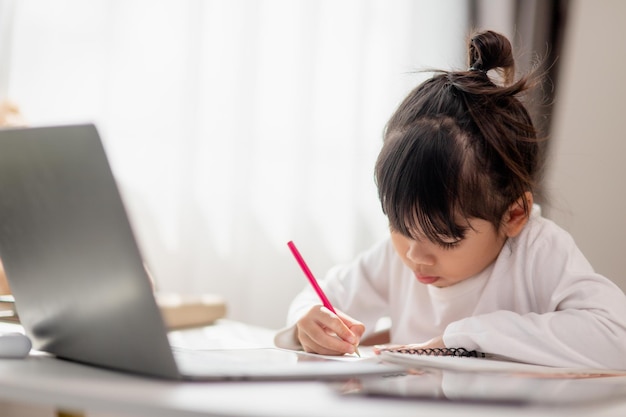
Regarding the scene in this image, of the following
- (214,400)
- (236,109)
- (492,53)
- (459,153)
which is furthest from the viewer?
(236,109)

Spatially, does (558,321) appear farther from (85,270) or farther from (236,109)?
(236,109)

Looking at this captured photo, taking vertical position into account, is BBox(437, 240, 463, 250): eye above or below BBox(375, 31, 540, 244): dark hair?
below

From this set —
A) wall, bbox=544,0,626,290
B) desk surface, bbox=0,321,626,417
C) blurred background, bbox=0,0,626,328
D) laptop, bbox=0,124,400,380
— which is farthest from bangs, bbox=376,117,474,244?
blurred background, bbox=0,0,626,328

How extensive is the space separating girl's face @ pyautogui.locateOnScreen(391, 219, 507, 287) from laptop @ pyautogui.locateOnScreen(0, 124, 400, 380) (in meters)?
0.32

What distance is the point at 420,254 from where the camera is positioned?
3.12ft

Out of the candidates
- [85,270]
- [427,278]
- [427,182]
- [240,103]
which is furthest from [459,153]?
[240,103]

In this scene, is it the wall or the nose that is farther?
the wall

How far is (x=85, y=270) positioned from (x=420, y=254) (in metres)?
0.49

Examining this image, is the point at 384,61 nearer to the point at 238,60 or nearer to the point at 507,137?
the point at 238,60

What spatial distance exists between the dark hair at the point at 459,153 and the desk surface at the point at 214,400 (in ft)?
1.41

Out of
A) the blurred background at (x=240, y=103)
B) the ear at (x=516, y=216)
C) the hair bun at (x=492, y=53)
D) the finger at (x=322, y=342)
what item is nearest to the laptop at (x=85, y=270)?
the finger at (x=322, y=342)

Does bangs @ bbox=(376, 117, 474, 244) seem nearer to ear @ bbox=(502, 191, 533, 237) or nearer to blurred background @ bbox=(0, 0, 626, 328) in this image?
ear @ bbox=(502, 191, 533, 237)

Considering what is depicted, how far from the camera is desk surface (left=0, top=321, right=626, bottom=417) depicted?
1.31ft

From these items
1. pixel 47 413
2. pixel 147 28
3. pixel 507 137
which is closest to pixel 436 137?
pixel 507 137
